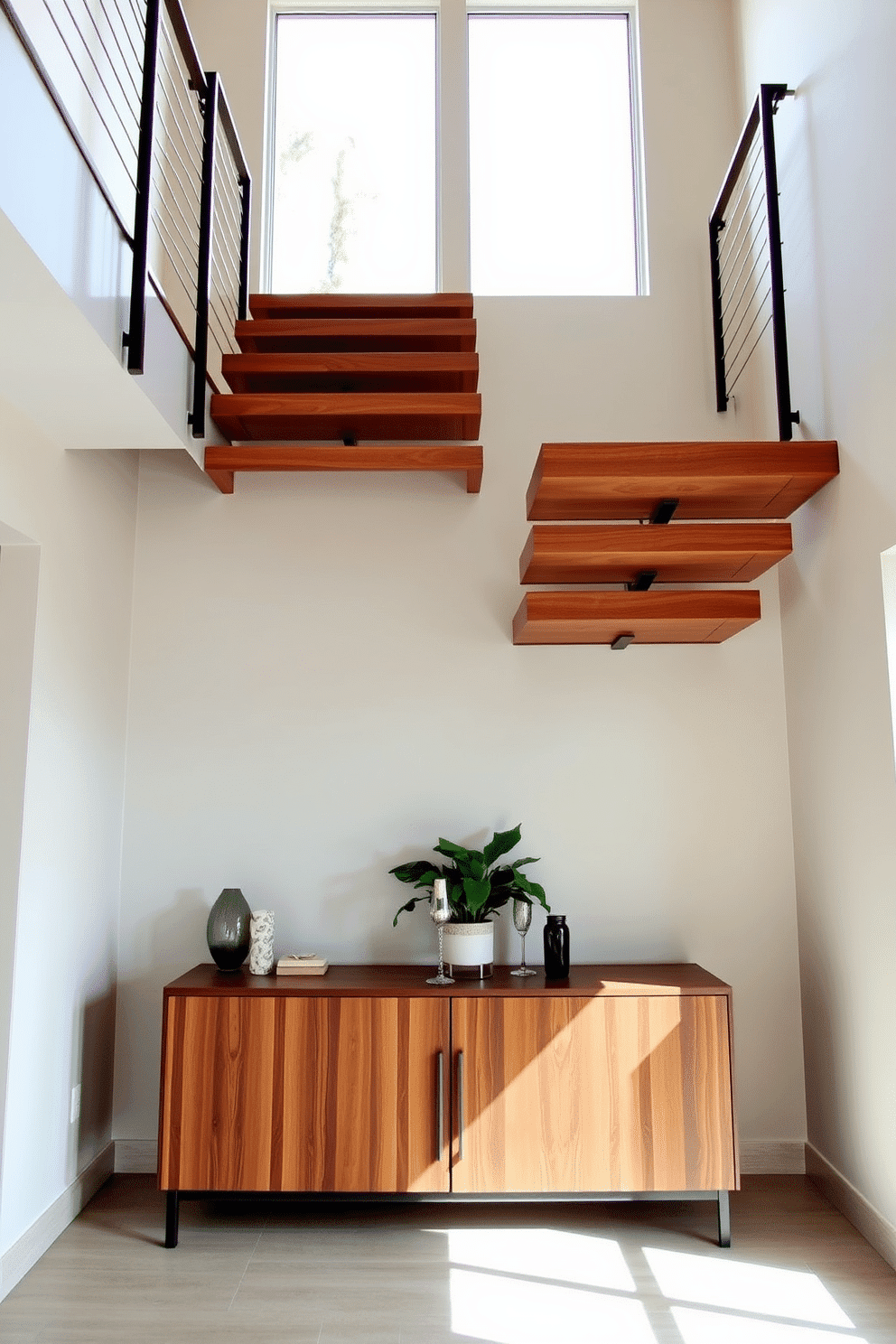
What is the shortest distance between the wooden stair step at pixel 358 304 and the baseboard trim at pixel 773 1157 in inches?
125

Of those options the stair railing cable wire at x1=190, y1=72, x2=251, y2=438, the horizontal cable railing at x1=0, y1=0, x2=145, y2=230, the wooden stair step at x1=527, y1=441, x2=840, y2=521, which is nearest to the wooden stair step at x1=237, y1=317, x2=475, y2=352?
the stair railing cable wire at x1=190, y1=72, x2=251, y2=438

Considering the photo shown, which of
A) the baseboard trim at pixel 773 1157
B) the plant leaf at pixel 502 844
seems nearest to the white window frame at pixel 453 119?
the plant leaf at pixel 502 844

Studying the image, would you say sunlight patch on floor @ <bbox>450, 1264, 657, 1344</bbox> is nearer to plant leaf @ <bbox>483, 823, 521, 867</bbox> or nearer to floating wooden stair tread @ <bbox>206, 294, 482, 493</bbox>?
plant leaf @ <bbox>483, 823, 521, 867</bbox>

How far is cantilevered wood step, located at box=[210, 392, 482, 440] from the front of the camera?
3354mm

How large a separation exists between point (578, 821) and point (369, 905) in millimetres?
829

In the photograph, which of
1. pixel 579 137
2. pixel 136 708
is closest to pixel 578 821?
pixel 136 708

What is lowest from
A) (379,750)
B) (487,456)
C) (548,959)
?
(548,959)

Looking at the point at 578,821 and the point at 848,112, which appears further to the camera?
Result: the point at 578,821

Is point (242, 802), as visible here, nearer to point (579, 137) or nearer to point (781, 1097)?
point (781, 1097)

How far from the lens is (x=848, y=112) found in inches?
113

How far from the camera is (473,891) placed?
325 cm

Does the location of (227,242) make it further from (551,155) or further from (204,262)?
(551,155)

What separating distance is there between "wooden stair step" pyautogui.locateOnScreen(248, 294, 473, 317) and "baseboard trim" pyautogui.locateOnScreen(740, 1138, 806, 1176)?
3.18m

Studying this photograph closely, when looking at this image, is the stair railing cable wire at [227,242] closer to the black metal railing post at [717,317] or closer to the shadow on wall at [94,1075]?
the black metal railing post at [717,317]
